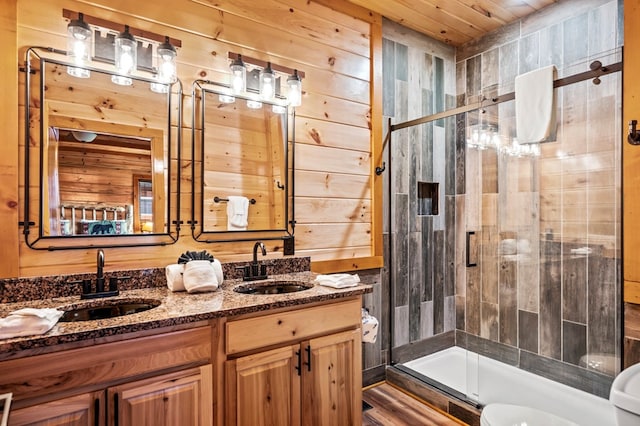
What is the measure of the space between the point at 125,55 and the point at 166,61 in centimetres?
19

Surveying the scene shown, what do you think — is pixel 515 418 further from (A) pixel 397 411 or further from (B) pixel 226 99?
(B) pixel 226 99

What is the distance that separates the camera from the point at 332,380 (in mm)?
1829

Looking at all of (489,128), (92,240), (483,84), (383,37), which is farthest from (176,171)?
(483,84)

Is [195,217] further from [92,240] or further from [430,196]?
[430,196]

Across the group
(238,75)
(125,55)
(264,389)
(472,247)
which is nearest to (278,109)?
(238,75)

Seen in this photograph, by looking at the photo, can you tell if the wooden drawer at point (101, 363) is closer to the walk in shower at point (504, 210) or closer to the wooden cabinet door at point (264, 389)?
the wooden cabinet door at point (264, 389)

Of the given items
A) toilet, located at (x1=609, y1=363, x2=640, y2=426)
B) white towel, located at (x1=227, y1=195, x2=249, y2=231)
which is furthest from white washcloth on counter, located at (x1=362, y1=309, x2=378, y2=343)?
toilet, located at (x1=609, y1=363, x2=640, y2=426)

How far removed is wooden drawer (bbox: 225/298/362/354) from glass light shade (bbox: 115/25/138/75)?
52.1 inches

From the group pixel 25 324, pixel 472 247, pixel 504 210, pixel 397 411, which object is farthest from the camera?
pixel 472 247

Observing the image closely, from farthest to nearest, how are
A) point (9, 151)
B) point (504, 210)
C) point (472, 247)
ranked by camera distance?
point (472, 247)
point (504, 210)
point (9, 151)

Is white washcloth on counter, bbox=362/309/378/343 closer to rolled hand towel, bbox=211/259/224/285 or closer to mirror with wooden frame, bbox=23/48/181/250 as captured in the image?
rolled hand towel, bbox=211/259/224/285

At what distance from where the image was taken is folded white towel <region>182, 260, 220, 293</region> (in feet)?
5.57

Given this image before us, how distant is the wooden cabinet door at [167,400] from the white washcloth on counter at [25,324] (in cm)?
31

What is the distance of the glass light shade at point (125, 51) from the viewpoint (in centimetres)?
177
